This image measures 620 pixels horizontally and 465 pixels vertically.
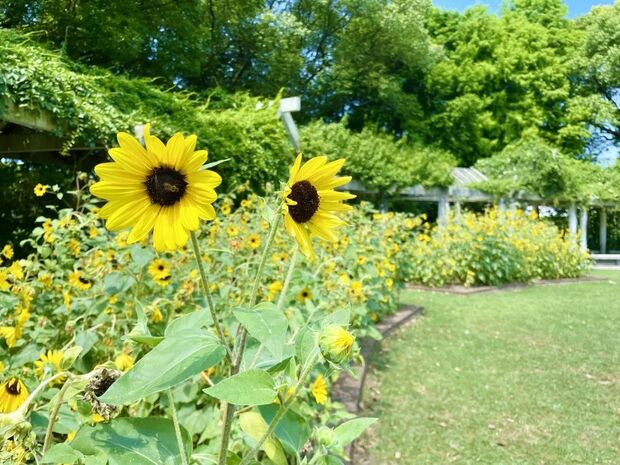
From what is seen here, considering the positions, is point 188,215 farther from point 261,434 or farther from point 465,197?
point 465,197

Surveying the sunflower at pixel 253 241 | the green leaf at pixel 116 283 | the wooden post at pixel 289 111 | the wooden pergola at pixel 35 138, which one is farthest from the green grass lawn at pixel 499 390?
the wooden post at pixel 289 111

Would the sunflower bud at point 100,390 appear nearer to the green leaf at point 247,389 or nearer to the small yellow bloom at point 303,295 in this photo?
the green leaf at point 247,389

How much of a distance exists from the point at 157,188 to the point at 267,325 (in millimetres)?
265

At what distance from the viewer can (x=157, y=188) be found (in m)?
0.73

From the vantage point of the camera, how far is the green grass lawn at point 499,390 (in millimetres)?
2740

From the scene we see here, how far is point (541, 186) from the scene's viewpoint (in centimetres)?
1560

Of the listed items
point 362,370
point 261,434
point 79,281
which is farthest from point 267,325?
point 362,370

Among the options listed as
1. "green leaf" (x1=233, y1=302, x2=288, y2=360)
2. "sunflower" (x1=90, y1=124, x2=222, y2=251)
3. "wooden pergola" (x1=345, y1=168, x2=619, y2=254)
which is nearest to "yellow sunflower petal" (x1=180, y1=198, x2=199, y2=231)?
"sunflower" (x1=90, y1=124, x2=222, y2=251)

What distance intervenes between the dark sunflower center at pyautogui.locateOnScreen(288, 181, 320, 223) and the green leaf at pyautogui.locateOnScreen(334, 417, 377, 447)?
343 millimetres

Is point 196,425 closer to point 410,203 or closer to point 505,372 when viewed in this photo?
point 505,372

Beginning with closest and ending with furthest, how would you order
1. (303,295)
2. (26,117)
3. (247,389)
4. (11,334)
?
1. (247,389)
2. (11,334)
3. (303,295)
4. (26,117)

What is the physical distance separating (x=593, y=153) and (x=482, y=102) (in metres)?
7.21

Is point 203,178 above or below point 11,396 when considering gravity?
above

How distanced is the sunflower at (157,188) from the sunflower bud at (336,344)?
0.77 ft
